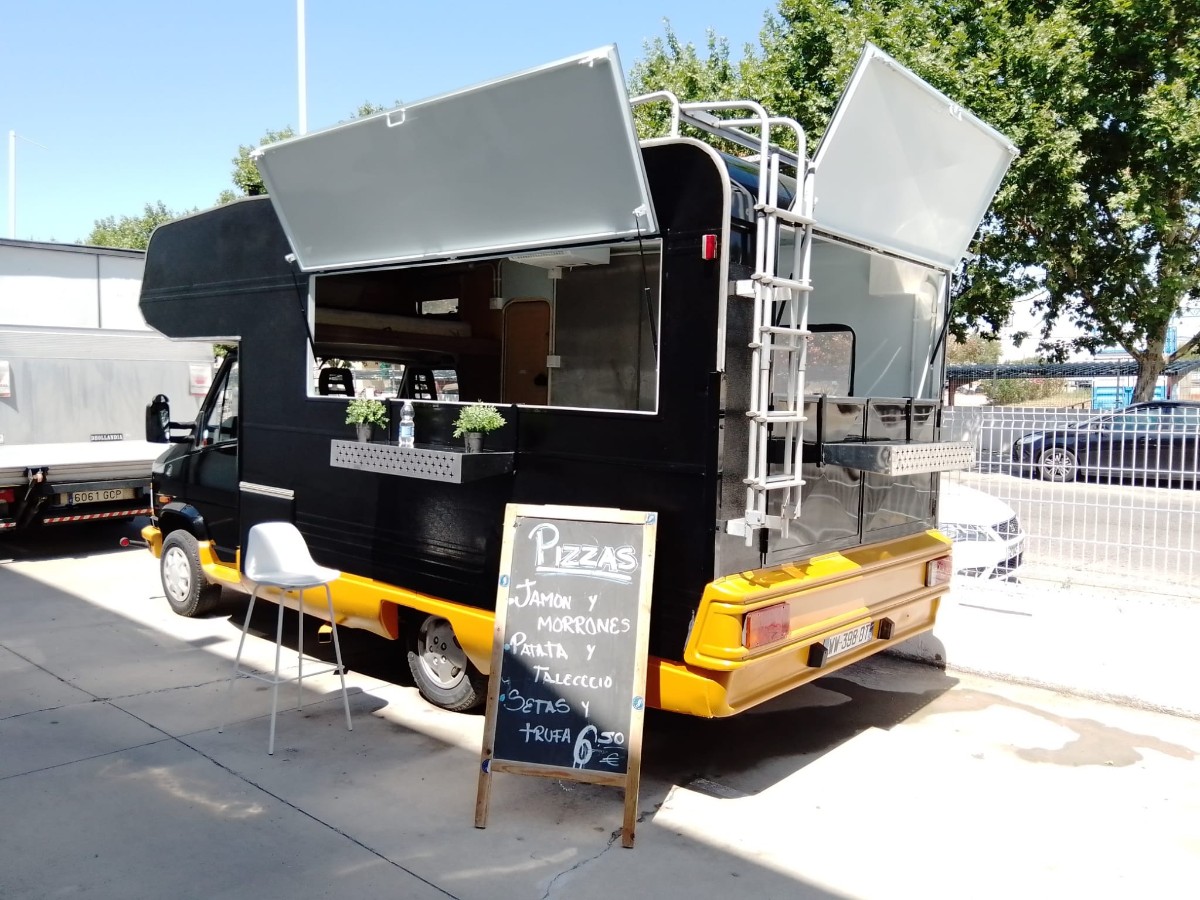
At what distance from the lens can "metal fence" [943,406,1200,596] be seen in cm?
564

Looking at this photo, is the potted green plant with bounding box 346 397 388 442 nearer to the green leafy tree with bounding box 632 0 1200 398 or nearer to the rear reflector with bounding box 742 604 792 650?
the rear reflector with bounding box 742 604 792 650

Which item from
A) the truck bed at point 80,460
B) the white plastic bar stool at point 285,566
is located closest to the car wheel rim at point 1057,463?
the white plastic bar stool at point 285,566

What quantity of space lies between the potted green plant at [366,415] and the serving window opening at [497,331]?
2.03ft

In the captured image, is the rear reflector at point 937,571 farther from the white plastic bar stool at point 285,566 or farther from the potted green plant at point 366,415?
the white plastic bar stool at point 285,566

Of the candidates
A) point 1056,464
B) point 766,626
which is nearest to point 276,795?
point 766,626

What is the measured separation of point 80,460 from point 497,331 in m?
4.78

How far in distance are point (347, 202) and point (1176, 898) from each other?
184 inches

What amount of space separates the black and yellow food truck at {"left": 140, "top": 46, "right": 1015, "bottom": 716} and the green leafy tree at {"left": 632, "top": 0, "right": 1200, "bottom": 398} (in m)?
9.51

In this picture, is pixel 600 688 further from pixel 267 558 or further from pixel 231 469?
pixel 231 469

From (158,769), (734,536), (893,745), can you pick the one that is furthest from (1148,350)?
(158,769)

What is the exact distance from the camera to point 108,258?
1041 centimetres

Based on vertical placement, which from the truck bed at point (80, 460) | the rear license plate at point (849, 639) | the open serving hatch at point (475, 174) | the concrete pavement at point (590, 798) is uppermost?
the open serving hatch at point (475, 174)

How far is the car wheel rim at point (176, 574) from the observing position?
6.96 metres

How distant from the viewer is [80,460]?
918 cm
